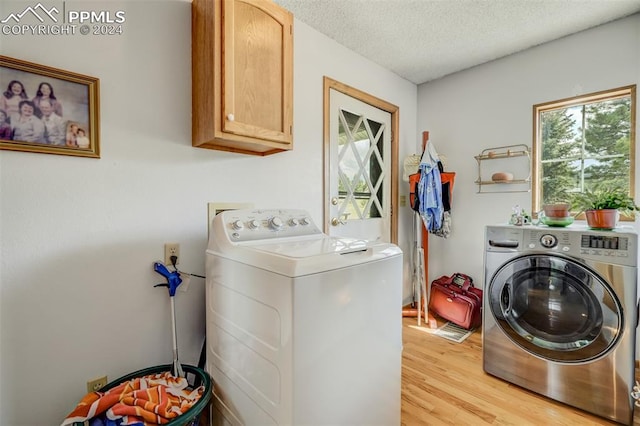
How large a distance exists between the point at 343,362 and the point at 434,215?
188cm

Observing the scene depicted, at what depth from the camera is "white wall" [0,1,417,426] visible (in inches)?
43.1

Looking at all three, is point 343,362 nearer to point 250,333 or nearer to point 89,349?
point 250,333

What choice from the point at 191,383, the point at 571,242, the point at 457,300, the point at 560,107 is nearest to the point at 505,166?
the point at 560,107

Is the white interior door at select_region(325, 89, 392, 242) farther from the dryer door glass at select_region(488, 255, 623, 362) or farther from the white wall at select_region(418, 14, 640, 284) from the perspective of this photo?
the dryer door glass at select_region(488, 255, 623, 362)

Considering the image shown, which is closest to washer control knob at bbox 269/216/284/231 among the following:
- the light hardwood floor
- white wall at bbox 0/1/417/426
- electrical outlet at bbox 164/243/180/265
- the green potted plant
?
white wall at bbox 0/1/417/426

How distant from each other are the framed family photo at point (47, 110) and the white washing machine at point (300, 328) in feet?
2.18

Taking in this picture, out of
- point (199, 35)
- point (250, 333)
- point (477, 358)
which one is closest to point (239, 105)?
point (199, 35)

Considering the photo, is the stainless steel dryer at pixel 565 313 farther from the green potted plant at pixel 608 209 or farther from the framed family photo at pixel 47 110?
the framed family photo at pixel 47 110

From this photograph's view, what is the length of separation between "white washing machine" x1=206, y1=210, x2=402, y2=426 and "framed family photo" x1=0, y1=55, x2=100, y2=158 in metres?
0.67

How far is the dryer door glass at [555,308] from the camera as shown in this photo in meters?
1.45

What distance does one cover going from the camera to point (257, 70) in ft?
4.72

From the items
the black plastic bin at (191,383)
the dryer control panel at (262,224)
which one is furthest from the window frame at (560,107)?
the black plastic bin at (191,383)

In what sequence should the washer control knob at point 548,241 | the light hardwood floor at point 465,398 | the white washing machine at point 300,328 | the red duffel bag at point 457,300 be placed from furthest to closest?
the red duffel bag at point 457,300
the washer control knob at point 548,241
the light hardwood floor at point 465,398
the white washing machine at point 300,328

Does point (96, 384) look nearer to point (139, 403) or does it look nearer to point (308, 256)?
point (139, 403)
